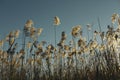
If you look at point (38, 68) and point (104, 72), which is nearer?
point (104, 72)

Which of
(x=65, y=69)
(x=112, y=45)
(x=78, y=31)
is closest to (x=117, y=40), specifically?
(x=112, y=45)

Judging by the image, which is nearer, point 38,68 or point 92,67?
point 92,67

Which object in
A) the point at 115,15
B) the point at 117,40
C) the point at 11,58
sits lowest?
the point at 11,58

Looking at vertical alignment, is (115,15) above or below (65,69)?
above

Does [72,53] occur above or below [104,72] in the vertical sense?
above

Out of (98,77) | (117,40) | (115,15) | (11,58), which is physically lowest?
(98,77)

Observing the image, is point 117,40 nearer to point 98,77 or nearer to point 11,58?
point 98,77

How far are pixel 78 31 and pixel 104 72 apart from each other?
7.64 ft

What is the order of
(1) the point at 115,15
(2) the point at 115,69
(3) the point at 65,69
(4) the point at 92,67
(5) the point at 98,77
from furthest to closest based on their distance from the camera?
(1) the point at 115,15
(3) the point at 65,69
(4) the point at 92,67
(2) the point at 115,69
(5) the point at 98,77

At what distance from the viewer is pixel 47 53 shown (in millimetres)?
6609

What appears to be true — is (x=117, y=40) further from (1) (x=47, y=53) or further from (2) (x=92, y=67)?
(1) (x=47, y=53)

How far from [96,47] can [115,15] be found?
122 centimetres

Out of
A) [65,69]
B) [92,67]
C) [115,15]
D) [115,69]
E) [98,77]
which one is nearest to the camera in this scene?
[98,77]

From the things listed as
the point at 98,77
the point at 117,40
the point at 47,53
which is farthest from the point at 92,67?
the point at 47,53
